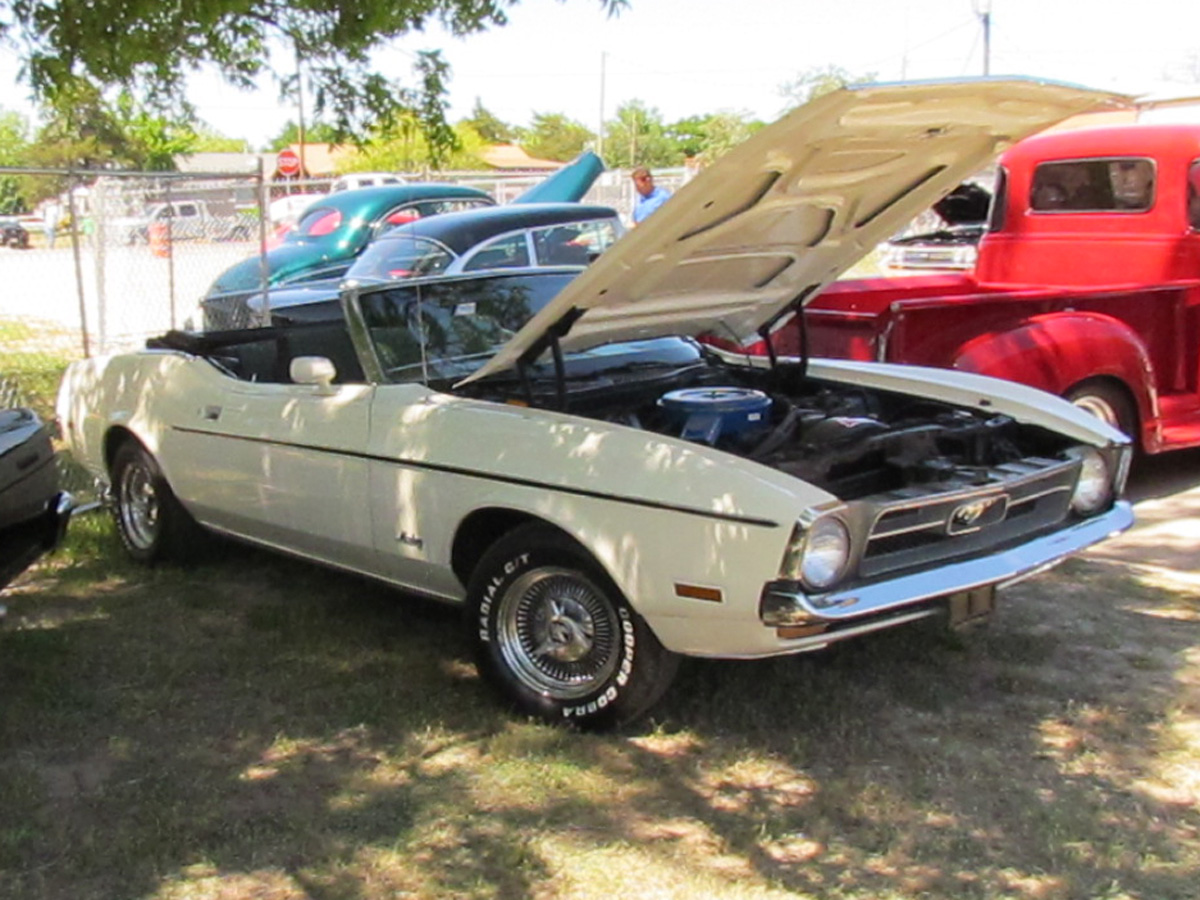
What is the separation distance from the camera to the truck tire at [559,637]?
13.0 feet

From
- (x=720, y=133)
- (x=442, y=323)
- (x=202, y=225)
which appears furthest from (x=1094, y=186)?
(x=720, y=133)

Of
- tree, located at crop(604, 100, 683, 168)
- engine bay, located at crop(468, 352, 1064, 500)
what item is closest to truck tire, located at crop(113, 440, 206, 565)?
engine bay, located at crop(468, 352, 1064, 500)

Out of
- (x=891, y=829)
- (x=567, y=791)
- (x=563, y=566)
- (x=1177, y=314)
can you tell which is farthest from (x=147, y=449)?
(x=1177, y=314)

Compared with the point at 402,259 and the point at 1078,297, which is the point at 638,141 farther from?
the point at 1078,297

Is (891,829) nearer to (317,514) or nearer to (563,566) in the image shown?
(563,566)

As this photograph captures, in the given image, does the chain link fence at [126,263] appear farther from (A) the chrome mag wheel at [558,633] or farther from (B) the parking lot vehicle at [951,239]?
(A) the chrome mag wheel at [558,633]

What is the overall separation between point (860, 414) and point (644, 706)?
164 cm

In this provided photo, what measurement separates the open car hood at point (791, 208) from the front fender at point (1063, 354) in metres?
1.68

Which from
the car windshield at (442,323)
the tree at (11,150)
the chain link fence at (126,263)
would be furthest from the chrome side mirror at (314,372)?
the tree at (11,150)

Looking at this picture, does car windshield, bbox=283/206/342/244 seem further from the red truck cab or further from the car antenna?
the car antenna

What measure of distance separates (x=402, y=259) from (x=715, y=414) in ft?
22.9

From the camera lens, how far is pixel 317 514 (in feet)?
16.0

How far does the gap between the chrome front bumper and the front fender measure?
2.34 meters

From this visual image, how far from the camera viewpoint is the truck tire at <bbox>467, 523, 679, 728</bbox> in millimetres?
3947
